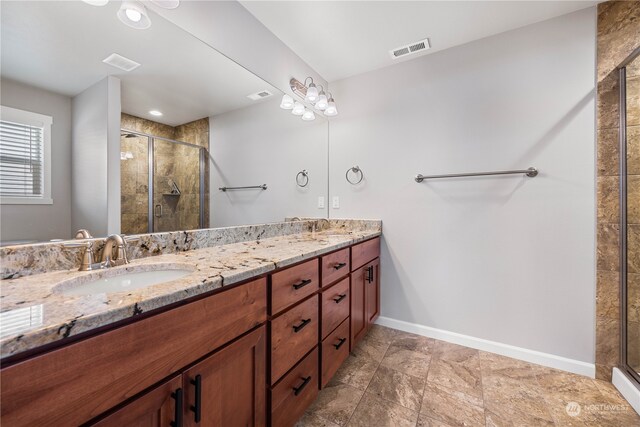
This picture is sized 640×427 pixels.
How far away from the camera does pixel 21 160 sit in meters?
0.82

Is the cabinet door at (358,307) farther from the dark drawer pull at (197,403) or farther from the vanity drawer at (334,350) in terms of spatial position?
the dark drawer pull at (197,403)

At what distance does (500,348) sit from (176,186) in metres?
2.33

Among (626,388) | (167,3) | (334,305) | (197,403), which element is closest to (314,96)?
(167,3)

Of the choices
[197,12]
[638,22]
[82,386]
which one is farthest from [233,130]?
[638,22]

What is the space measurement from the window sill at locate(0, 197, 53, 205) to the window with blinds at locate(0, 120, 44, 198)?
0.01 metres

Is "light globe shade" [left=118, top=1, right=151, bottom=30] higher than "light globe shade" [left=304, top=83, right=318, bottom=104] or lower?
lower

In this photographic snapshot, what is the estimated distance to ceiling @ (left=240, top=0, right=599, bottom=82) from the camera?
160 centimetres

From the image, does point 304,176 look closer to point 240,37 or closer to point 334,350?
point 240,37

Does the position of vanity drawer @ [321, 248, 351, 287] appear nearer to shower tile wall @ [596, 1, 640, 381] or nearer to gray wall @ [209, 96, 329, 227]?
gray wall @ [209, 96, 329, 227]

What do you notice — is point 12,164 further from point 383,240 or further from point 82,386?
point 383,240

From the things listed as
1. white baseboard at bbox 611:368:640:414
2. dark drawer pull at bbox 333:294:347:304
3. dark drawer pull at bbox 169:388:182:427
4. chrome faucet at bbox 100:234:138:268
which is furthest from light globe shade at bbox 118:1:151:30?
white baseboard at bbox 611:368:640:414

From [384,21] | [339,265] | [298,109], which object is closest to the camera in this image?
[339,265]

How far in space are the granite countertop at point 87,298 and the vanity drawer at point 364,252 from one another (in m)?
0.72

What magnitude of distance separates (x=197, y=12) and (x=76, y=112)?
2.80 ft
